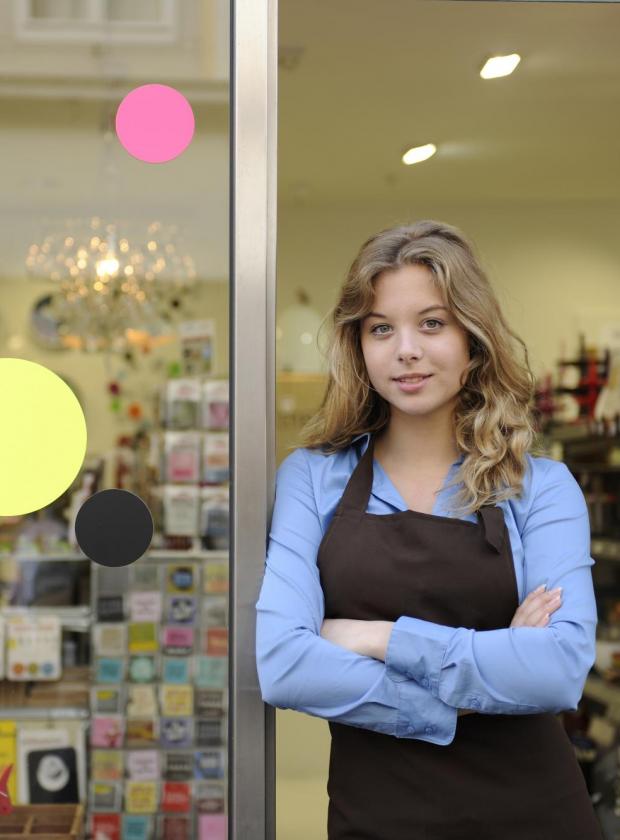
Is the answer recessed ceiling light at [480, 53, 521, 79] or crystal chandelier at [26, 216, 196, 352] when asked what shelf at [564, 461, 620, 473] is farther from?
crystal chandelier at [26, 216, 196, 352]

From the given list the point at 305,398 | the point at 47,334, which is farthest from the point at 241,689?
the point at 305,398

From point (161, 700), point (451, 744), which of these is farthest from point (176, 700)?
point (451, 744)

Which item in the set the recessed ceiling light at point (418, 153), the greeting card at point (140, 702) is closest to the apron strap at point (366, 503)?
the greeting card at point (140, 702)

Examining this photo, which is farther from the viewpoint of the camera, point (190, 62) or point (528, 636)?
point (190, 62)

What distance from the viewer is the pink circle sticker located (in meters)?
1.82

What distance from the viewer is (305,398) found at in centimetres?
582

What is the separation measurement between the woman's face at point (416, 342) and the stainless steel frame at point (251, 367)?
Result: 24 cm

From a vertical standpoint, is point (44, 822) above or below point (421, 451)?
below

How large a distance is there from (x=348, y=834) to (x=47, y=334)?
3.29ft

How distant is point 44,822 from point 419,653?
34.0 inches

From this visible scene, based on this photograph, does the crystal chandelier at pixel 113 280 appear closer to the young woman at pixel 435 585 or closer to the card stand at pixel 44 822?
the young woman at pixel 435 585

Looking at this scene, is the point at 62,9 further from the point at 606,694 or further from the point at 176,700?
the point at 606,694

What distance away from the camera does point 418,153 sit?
5.20 meters

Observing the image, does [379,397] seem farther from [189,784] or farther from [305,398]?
[305,398]
